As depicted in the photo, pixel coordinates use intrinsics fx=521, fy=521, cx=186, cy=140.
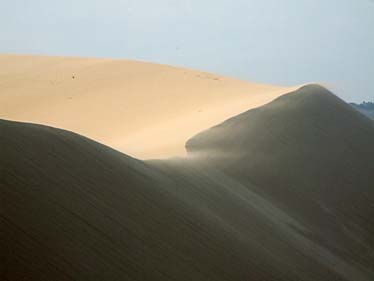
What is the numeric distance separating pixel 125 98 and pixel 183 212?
12.1 m

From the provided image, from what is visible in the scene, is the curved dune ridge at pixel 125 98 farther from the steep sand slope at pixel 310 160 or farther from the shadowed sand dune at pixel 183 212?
the shadowed sand dune at pixel 183 212

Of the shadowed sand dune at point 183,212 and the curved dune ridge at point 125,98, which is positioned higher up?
the curved dune ridge at point 125,98

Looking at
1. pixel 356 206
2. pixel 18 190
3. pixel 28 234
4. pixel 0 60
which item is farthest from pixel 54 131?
pixel 0 60

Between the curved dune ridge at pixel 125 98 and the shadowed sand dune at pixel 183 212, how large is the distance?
68.7 inches

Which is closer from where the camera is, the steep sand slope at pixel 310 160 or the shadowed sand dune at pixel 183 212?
the shadowed sand dune at pixel 183 212

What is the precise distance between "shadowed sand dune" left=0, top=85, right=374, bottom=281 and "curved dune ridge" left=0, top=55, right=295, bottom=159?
1.74 meters

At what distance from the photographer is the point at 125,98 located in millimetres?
16562

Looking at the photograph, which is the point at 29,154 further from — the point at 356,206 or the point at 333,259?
the point at 356,206

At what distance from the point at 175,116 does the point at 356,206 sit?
243 inches

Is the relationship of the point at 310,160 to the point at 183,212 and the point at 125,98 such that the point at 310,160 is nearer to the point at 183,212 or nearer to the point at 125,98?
the point at 183,212

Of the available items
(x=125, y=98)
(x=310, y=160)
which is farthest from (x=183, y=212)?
(x=125, y=98)

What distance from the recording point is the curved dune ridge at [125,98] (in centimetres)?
1119

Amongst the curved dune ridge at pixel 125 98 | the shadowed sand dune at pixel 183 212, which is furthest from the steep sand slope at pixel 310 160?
the curved dune ridge at pixel 125 98

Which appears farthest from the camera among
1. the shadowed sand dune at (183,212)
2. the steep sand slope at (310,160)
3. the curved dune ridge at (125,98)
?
the curved dune ridge at (125,98)
